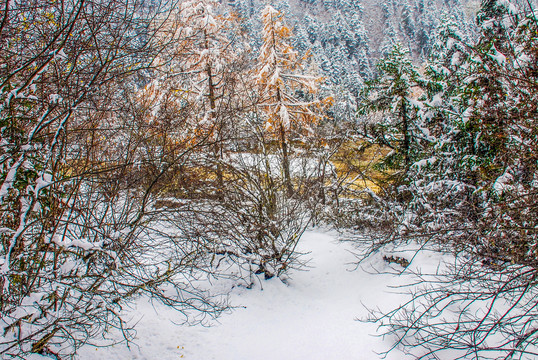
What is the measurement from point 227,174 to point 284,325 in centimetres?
480

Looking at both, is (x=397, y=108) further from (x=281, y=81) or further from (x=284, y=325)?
(x=284, y=325)

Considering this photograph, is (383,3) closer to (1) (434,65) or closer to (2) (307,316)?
(1) (434,65)

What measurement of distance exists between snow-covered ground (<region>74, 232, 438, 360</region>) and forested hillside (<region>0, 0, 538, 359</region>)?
1.38 ft

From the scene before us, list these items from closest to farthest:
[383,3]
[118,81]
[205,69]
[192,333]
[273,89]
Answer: [118,81]
[192,333]
[205,69]
[273,89]
[383,3]

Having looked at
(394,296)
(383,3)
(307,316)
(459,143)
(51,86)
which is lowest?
(307,316)

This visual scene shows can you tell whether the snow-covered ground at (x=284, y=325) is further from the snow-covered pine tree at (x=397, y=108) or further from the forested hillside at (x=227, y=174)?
the snow-covered pine tree at (x=397, y=108)

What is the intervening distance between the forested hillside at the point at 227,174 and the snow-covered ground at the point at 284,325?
1.38ft

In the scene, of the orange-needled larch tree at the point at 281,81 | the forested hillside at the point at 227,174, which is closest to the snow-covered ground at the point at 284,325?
the forested hillside at the point at 227,174

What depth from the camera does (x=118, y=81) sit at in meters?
4.59

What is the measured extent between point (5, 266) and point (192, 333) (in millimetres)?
5125

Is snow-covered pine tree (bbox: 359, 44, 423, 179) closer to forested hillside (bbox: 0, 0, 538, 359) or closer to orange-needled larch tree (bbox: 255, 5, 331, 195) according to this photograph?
forested hillside (bbox: 0, 0, 538, 359)

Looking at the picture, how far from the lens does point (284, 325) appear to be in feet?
27.2

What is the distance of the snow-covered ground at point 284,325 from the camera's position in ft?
22.6

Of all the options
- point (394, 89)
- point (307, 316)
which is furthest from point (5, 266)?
point (394, 89)
